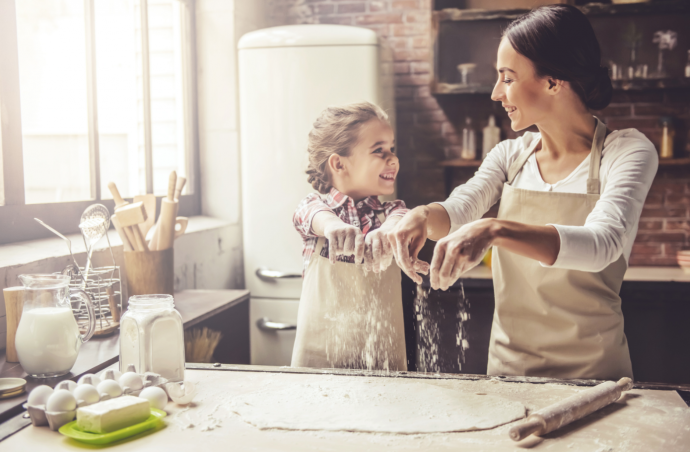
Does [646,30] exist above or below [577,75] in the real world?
above

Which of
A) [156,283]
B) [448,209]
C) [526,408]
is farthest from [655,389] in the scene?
[156,283]

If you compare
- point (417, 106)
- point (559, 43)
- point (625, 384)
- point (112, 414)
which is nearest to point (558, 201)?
point (559, 43)

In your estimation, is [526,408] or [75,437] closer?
[75,437]

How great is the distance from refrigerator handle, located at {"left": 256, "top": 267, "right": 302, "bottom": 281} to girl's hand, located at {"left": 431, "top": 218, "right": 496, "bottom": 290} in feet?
5.31

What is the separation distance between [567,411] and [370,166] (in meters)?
0.86

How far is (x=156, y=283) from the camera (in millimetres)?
1771

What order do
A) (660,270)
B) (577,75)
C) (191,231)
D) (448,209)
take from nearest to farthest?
(577,75)
(448,209)
(191,231)
(660,270)

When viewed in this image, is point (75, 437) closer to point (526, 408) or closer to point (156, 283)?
point (526, 408)

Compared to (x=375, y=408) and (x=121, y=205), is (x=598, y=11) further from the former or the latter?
(x=375, y=408)

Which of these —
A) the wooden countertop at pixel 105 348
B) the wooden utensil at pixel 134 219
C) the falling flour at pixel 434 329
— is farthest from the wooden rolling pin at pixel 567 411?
the falling flour at pixel 434 329

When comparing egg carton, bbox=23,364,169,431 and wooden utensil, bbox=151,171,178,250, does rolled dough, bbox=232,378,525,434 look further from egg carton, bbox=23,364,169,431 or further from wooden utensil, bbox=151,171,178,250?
wooden utensil, bbox=151,171,178,250

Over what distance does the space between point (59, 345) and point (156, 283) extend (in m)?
0.64

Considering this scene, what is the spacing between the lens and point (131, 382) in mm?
1006

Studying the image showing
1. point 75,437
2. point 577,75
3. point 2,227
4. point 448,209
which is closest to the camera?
point 75,437
